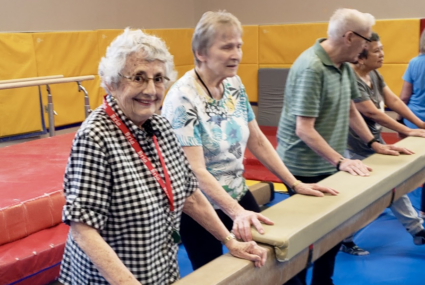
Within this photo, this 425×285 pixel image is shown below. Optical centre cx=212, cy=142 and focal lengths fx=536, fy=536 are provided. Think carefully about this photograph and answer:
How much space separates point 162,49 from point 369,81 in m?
2.28

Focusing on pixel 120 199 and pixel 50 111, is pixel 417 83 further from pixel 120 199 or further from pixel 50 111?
pixel 120 199

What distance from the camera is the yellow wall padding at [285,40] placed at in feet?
25.8

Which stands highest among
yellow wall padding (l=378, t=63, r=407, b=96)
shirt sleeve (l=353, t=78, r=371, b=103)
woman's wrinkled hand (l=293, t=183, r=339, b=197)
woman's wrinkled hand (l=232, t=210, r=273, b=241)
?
shirt sleeve (l=353, t=78, r=371, b=103)

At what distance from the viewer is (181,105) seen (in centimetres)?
202

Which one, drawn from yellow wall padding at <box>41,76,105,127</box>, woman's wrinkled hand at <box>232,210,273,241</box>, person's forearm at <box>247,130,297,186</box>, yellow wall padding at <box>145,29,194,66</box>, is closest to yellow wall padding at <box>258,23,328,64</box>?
yellow wall padding at <box>145,29,194,66</box>

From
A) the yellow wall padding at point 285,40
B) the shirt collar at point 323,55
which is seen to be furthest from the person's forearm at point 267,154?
the yellow wall padding at point 285,40

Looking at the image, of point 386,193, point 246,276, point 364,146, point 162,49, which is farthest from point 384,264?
point 162,49

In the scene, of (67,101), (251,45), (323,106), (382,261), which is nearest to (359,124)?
(323,106)

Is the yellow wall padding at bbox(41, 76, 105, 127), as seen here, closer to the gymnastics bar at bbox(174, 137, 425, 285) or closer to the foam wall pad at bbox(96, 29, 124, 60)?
the foam wall pad at bbox(96, 29, 124, 60)

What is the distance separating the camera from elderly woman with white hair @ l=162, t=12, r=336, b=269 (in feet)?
6.50

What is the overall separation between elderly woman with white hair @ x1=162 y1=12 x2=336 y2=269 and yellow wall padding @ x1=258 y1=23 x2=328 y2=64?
5924mm

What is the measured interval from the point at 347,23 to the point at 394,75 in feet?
16.8

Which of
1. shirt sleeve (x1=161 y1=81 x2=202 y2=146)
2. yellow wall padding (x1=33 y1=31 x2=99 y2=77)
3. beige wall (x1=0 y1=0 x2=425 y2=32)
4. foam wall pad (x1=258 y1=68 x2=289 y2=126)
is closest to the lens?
shirt sleeve (x1=161 y1=81 x2=202 y2=146)

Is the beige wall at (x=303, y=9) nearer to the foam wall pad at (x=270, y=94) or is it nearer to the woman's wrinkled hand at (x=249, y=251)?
the foam wall pad at (x=270, y=94)
